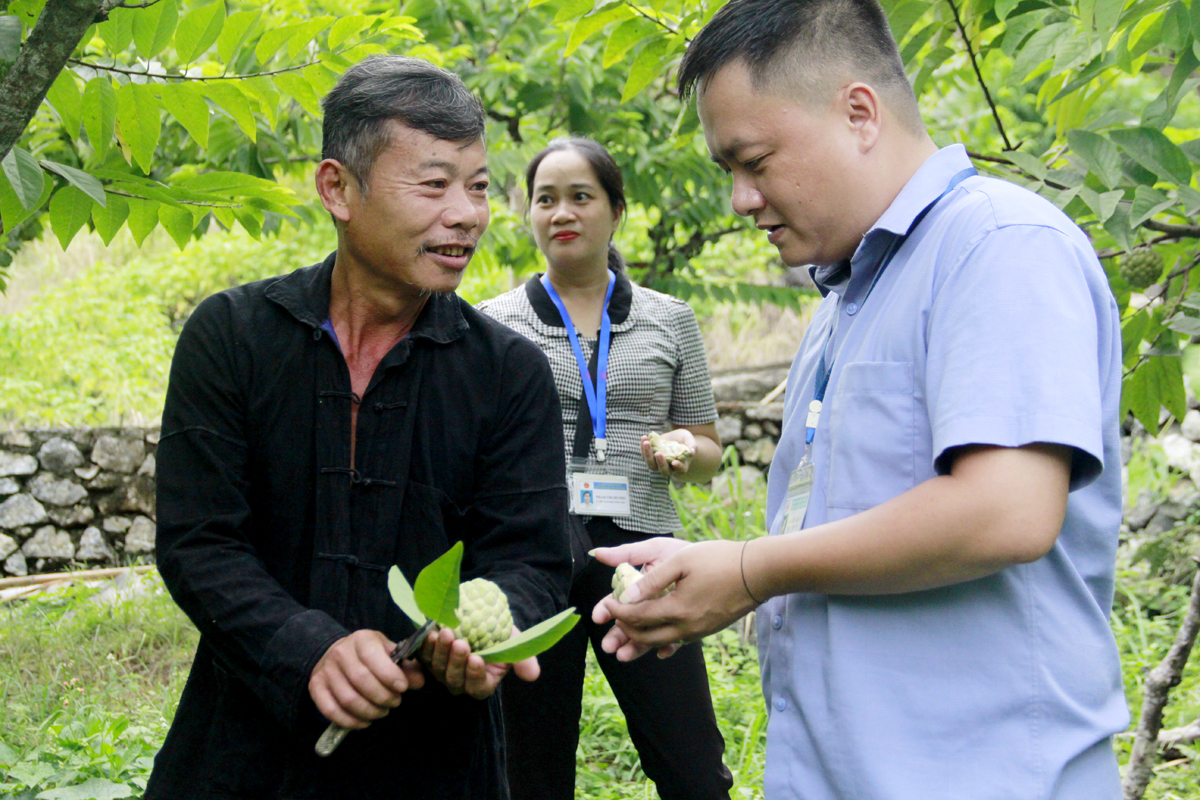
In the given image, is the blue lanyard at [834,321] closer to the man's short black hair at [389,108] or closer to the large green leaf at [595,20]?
the man's short black hair at [389,108]

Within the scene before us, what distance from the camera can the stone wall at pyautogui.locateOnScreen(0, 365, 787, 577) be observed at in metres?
7.48

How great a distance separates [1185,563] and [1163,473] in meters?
1.21

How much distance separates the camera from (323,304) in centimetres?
171

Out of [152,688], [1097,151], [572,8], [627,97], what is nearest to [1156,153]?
[1097,151]

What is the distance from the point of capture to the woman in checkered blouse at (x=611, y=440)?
8.69ft

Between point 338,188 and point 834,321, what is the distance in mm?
911

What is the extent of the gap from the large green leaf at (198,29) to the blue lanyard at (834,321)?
129cm

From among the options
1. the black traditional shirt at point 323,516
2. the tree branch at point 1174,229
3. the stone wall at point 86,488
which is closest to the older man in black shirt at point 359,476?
the black traditional shirt at point 323,516

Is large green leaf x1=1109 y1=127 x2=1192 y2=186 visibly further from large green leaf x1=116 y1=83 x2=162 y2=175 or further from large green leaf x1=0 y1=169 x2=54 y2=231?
large green leaf x1=0 y1=169 x2=54 y2=231

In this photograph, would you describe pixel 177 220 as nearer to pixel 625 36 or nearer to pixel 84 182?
pixel 84 182

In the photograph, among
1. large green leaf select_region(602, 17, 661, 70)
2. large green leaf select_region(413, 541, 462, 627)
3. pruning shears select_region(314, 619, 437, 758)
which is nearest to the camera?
large green leaf select_region(413, 541, 462, 627)

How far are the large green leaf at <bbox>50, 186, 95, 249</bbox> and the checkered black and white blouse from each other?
1.41m

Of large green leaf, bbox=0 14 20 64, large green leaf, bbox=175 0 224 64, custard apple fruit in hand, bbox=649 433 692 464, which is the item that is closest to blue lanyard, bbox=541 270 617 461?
custard apple fruit in hand, bbox=649 433 692 464

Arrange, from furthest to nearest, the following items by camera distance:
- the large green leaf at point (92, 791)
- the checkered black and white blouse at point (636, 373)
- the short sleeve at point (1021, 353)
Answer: the checkered black and white blouse at point (636, 373)
the large green leaf at point (92, 791)
the short sleeve at point (1021, 353)
